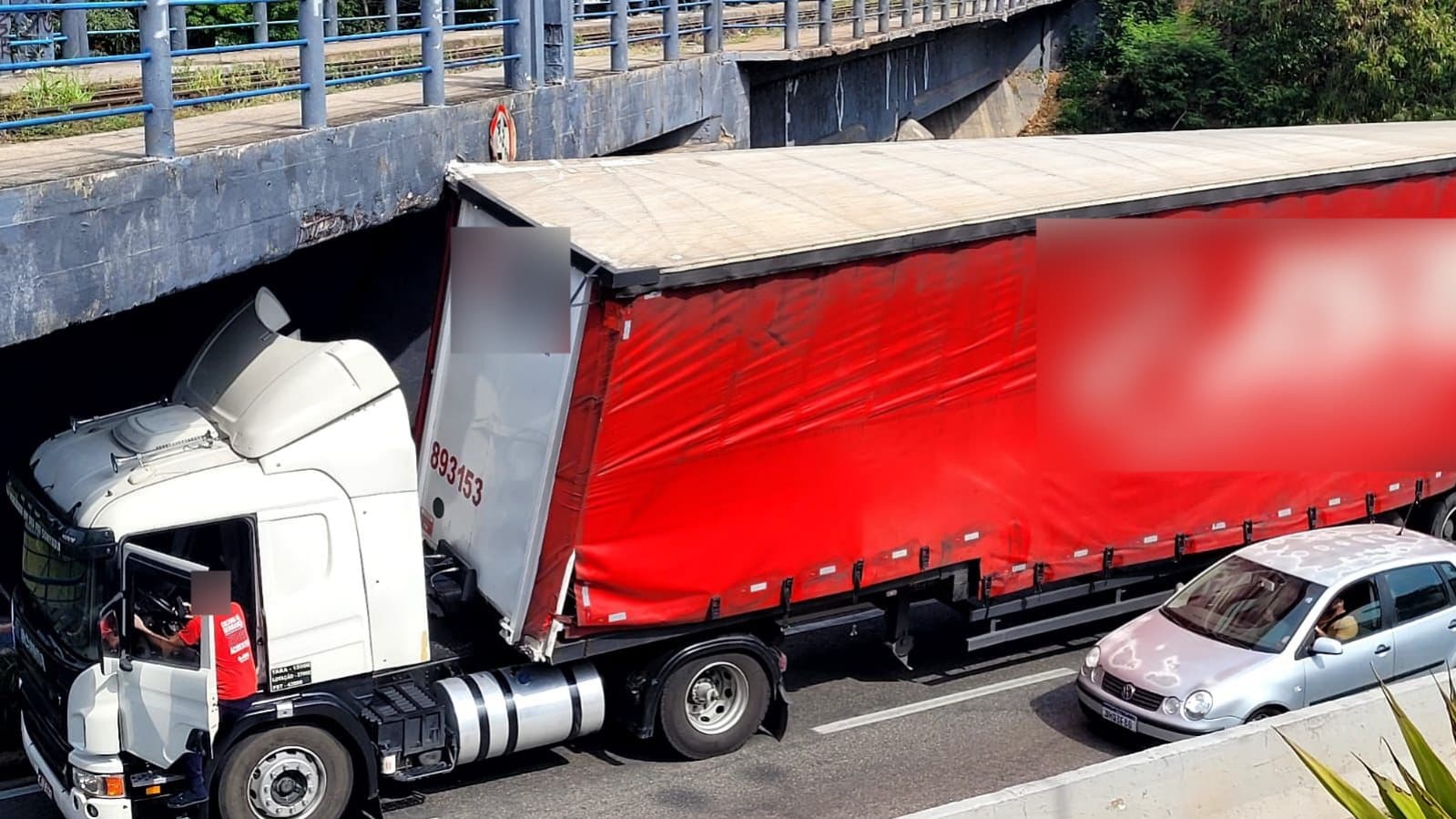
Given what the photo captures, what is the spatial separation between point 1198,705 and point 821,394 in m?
3.18

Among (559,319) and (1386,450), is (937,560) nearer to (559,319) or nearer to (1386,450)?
(559,319)

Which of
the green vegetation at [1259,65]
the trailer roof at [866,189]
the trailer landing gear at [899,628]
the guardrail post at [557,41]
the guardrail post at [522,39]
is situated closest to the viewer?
the trailer roof at [866,189]

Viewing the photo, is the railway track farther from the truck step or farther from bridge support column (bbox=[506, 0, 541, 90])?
the truck step

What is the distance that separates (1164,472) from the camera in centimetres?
1156

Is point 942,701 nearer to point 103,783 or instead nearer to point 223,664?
point 223,664

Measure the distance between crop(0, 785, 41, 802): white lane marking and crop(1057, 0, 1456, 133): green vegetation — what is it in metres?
24.1

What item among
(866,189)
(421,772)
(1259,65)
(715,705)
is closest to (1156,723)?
(715,705)

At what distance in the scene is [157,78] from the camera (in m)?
8.98

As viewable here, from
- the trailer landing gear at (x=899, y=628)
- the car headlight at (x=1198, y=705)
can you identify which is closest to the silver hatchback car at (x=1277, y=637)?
the car headlight at (x=1198, y=705)

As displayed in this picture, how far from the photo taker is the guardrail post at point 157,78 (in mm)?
8914

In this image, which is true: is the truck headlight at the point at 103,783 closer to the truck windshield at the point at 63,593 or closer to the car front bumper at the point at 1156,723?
the truck windshield at the point at 63,593

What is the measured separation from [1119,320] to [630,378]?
155 inches

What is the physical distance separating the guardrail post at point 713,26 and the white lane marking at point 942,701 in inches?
355

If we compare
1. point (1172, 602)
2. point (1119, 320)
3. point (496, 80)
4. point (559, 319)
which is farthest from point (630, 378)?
point (496, 80)
